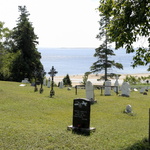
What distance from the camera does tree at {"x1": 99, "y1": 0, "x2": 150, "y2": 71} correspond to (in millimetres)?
8547

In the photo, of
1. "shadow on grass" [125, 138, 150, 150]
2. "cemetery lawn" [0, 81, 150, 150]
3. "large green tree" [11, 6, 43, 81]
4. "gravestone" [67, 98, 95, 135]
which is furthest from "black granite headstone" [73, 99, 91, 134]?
"large green tree" [11, 6, 43, 81]

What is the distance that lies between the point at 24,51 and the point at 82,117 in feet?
113

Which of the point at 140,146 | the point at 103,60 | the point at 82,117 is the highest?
the point at 103,60

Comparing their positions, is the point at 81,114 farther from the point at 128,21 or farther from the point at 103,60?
the point at 103,60

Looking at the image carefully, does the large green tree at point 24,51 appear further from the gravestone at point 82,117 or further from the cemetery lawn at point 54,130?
the gravestone at point 82,117

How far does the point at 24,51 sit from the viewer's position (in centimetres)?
4294

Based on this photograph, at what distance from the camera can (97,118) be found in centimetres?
1410

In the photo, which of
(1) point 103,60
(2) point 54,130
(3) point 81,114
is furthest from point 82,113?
(1) point 103,60

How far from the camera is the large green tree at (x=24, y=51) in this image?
41.2 m

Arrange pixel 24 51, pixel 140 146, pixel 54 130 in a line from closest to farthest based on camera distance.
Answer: pixel 140 146 → pixel 54 130 → pixel 24 51

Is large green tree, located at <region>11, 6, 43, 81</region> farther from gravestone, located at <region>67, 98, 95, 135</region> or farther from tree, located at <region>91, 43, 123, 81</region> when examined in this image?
gravestone, located at <region>67, 98, 95, 135</region>

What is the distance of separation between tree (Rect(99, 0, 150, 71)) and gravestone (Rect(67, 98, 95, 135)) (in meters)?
2.51

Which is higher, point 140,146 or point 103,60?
point 103,60

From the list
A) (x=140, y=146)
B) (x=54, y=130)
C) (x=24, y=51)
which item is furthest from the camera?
(x=24, y=51)
